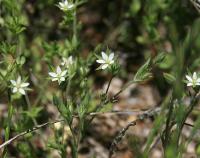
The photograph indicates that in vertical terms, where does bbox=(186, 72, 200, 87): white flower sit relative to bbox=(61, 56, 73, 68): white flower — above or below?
below

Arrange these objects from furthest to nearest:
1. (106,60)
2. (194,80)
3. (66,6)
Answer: (66,6) → (106,60) → (194,80)

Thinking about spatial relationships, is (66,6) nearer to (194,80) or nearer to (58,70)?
(58,70)

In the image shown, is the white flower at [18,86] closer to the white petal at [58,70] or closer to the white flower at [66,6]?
the white petal at [58,70]

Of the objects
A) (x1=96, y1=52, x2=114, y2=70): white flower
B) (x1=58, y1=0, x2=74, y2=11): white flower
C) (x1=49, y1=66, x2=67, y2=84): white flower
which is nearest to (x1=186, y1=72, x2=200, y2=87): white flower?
(x1=96, y1=52, x2=114, y2=70): white flower

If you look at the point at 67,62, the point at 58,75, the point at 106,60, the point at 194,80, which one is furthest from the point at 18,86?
the point at 194,80

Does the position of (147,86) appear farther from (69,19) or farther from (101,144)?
(69,19)

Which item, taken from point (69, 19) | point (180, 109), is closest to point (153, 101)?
point (69, 19)

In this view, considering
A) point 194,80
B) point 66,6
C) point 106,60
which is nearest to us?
point 194,80

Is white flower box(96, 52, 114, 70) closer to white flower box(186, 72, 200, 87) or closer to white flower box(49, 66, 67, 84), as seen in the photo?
white flower box(49, 66, 67, 84)

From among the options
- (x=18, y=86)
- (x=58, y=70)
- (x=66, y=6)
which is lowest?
(x=18, y=86)

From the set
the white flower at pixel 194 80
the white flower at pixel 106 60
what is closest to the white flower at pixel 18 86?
the white flower at pixel 106 60

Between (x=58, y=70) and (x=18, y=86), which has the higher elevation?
(x=58, y=70)
